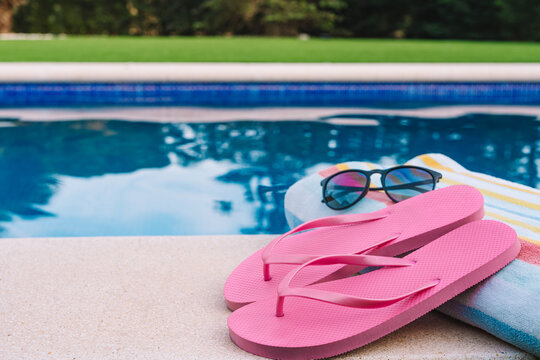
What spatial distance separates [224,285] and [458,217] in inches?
23.1

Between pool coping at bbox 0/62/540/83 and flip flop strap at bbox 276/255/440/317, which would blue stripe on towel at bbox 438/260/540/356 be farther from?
pool coping at bbox 0/62/540/83

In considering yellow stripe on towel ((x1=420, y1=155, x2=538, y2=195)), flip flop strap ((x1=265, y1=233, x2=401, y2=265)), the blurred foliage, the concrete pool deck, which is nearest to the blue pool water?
yellow stripe on towel ((x1=420, y1=155, x2=538, y2=195))

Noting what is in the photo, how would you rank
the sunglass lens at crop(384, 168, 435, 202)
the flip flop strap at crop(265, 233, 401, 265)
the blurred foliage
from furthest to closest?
1. the blurred foliage
2. the sunglass lens at crop(384, 168, 435, 202)
3. the flip flop strap at crop(265, 233, 401, 265)

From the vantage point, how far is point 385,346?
1141mm

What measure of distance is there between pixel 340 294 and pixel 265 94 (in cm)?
501

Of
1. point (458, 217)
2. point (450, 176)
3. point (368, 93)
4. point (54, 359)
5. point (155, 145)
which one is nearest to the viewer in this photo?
point (54, 359)

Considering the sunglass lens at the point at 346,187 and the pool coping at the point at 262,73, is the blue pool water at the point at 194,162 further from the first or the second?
the pool coping at the point at 262,73

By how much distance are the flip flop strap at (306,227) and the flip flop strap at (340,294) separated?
8 cm

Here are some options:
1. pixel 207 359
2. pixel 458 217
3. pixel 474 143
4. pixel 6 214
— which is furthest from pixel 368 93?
pixel 207 359

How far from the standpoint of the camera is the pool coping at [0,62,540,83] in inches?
225

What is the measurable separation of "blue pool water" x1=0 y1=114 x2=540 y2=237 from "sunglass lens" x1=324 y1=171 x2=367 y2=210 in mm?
792

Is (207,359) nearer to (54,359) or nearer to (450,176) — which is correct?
(54,359)

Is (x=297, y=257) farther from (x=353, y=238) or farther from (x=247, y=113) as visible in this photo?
(x=247, y=113)

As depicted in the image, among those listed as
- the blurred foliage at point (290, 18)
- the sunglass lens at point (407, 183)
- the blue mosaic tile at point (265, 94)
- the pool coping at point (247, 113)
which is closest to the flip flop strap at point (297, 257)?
the sunglass lens at point (407, 183)
